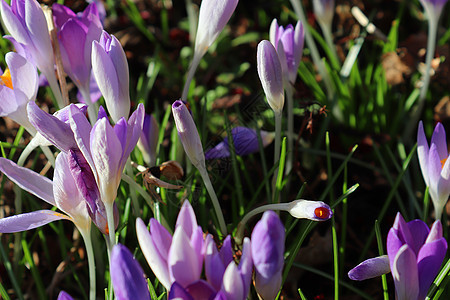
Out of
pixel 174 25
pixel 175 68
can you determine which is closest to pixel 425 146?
pixel 175 68

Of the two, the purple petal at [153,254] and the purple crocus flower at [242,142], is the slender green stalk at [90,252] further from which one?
the purple crocus flower at [242,142]

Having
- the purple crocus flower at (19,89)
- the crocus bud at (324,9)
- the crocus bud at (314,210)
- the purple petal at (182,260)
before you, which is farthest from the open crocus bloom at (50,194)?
the crocus bud at (324,9)

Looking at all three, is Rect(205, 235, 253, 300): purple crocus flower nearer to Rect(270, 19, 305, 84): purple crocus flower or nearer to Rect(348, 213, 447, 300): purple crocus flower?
Rect(348, 213, 447, 300): purple crocus flower

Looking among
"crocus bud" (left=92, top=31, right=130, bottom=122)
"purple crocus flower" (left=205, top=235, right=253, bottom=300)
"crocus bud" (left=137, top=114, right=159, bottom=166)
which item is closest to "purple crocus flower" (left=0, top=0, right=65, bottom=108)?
"crocus bud" (left=92, top=31, right=130, bottom=122)

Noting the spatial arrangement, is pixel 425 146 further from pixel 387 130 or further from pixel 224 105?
pixel 224 105

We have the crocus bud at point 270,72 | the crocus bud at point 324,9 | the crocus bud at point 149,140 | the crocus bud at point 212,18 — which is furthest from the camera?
the crocus bud at point 324,9

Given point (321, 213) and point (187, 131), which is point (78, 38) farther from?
point (321, 213)

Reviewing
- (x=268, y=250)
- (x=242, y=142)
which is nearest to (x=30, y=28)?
(x=242, y=142)
